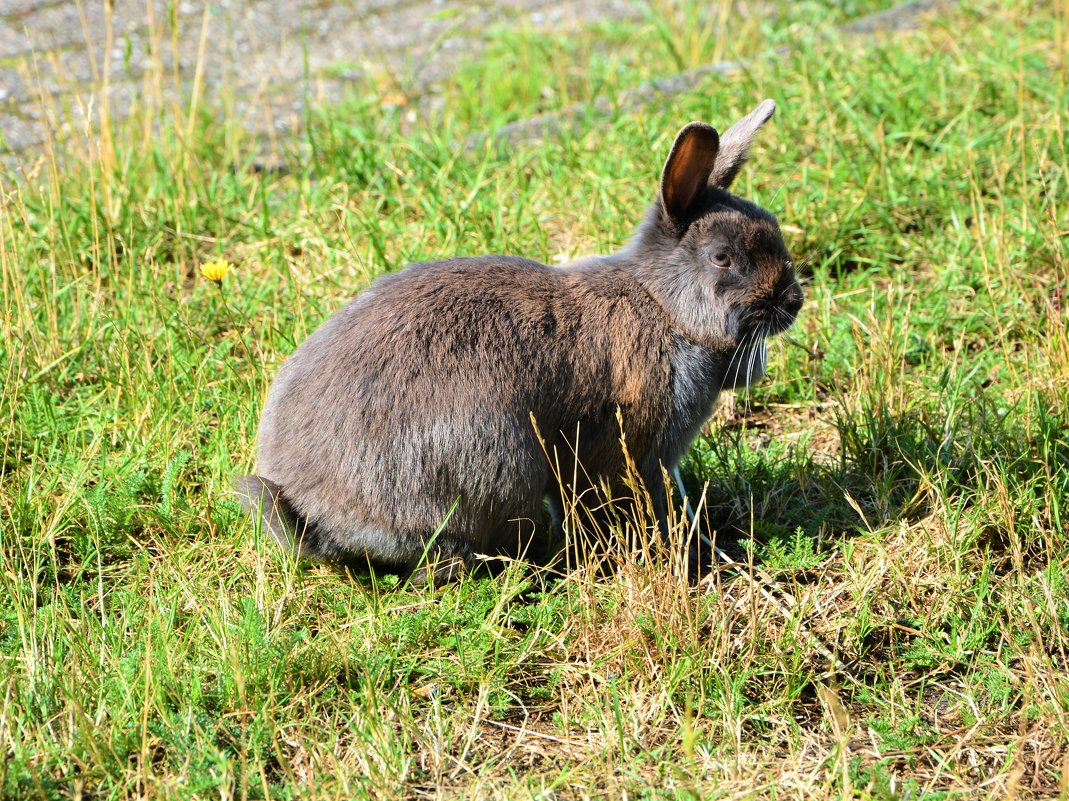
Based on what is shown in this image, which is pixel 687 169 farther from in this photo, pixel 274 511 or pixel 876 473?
pixel 274 511

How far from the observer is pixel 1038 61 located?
5871 mm

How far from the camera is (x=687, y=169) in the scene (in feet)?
11.5

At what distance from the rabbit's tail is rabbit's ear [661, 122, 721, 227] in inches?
56.6

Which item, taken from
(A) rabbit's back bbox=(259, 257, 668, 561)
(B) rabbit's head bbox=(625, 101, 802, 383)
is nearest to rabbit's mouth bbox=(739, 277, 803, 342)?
(B) rabbit's head bbox=(625, 101, 802, 383)

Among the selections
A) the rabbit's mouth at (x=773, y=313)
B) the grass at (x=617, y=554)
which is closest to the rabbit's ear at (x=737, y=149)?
the rabbit's mouth at (x=773, y=313)

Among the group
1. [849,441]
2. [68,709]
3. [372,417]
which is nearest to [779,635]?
[849,441]

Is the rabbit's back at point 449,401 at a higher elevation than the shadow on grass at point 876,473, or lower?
higher

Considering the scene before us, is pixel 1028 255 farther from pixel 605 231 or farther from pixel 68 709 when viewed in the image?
pixel 68 709

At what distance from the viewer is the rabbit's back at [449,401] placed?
128 inches

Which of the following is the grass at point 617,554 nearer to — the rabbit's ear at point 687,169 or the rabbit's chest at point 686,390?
the rabbit's chest at point 686,390

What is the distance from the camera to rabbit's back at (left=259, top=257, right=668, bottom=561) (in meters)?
3.26

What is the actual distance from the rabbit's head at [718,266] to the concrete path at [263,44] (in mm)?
2939

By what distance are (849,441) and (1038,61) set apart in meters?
2.98

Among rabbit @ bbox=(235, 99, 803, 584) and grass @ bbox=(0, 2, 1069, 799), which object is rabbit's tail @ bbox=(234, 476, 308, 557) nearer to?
rabbit @ bbox=(235, 99, 803, 584)
